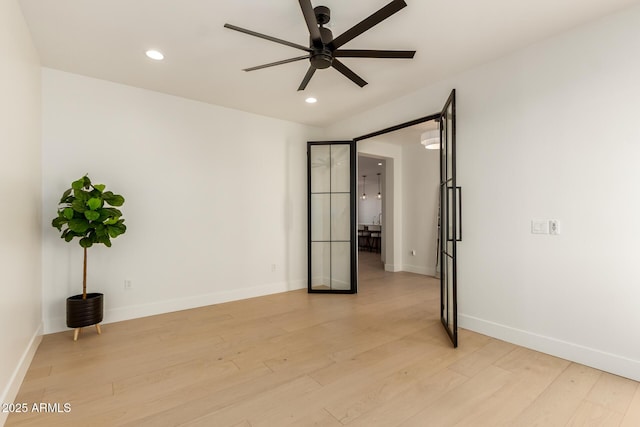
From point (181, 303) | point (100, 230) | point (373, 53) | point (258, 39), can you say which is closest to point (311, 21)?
point (373, 53)

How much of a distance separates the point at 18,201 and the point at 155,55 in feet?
5.80

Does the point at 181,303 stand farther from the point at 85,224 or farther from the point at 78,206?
the point at 78,206

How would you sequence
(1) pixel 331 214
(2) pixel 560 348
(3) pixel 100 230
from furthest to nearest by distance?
1. (1) pixel 331 214
2. (3) pixel 100 230
3. (2) pixel 560 348

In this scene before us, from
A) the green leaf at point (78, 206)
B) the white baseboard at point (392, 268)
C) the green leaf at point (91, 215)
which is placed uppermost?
the green leaf at point (78, 206)

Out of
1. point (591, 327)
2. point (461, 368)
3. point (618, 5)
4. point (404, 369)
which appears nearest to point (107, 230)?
point (404, 369)

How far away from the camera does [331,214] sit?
5109 mm

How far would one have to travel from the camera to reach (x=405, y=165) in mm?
6918

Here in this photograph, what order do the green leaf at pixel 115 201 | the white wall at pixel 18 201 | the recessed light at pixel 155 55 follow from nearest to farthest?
1. the white wall at pixel 18 201
2. the recessed light at pixel 155 55
3. the green leaf at pixel 115 201

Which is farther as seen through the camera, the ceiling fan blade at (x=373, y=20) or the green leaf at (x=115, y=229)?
the green leaf at (x=115, y=229)

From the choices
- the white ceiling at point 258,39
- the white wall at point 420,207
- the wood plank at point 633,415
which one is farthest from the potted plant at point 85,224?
the white wall at point 420,207

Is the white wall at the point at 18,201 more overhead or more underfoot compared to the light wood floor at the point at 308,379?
more overhead

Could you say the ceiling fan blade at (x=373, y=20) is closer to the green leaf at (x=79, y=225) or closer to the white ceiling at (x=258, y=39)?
the white ceiling at (x=258, y=39)

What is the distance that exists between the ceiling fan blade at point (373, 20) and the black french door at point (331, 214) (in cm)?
274

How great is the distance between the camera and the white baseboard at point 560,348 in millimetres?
2289
